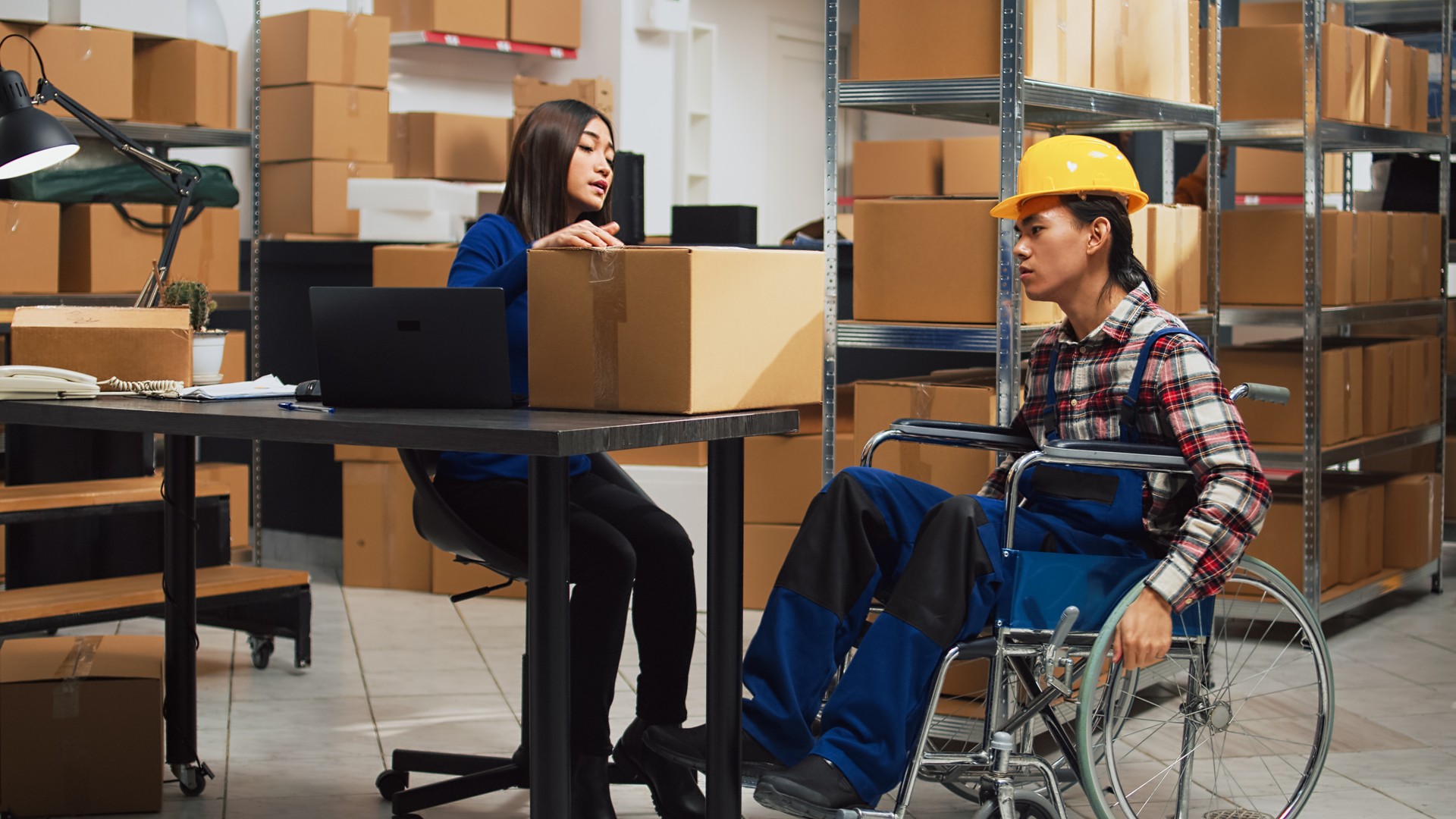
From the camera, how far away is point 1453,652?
4117 mm

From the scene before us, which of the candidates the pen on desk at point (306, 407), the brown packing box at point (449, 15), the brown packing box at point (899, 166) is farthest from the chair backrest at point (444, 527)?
the brown packing box at point (899, 166)

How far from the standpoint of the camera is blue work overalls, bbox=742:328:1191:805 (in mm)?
2152

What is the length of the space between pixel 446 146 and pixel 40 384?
3.42 metres

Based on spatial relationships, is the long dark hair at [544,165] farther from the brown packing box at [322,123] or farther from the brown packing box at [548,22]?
the brown packing box at [548,22]

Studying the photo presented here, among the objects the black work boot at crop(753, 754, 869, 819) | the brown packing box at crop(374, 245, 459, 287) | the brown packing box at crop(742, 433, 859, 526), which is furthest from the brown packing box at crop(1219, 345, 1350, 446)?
the black work boot at crop(753, 754, 869, 819)

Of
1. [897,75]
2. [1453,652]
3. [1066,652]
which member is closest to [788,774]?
[1066,652]

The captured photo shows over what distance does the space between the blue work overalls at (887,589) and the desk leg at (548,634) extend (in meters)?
0.37

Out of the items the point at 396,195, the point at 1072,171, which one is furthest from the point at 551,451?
the point at 396,195

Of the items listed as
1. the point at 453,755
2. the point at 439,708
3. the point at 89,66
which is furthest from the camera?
the point at 89,66

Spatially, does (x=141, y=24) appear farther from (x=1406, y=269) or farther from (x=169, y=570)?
(x=1406, y=269)

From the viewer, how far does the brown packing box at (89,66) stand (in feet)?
14.1

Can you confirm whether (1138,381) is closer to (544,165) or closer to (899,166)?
(544,165)

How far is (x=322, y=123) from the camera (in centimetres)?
516

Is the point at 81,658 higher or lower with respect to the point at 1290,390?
lower
